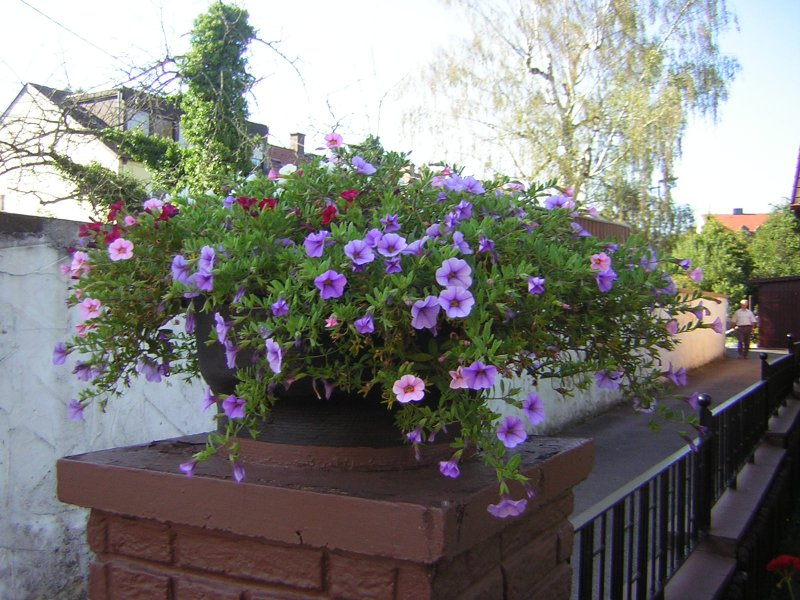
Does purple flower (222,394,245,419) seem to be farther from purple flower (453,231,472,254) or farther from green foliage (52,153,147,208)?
green foliage (52,153,147,208)

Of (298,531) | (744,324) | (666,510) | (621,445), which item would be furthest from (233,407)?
(744,324)

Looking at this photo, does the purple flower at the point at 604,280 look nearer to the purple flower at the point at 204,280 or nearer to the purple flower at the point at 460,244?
the purple flower at the point at 460,244

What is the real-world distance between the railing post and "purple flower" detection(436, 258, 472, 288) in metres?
2.57

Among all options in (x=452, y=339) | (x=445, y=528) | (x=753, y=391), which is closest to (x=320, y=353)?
(x=452, y=339)

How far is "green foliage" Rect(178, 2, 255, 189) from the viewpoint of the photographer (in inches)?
299

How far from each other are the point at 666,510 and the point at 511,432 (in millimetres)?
1929

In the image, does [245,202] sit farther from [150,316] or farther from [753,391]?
[753,391]

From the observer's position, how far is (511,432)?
1.17 metres

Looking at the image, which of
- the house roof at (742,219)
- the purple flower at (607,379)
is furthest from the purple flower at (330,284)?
the house roof at (742,219)

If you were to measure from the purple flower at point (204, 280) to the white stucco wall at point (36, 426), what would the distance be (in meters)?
2.41

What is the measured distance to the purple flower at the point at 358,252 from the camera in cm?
117

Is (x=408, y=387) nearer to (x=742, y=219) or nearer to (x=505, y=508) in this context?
(x=505, y=508)

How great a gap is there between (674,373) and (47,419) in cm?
283

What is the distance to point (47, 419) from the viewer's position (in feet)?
11.0
